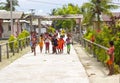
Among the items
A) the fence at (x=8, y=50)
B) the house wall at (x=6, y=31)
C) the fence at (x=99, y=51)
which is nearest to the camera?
the fence at (x=99, y=51)

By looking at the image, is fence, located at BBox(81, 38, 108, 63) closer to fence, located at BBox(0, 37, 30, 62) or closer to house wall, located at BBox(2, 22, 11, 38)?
fence, located at BBox(0, 37, 30, 62)

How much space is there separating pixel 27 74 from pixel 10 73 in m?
0.80

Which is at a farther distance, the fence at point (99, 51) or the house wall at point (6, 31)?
the house wall at point (6, 31)

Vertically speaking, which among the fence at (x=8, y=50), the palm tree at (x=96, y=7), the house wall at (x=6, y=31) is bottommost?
the house wall at (x=6, y=31)

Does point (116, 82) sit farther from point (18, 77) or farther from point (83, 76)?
point (18, 77)

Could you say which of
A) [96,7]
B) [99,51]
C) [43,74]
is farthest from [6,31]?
[43,74]

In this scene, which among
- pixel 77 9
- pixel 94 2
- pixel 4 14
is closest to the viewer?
pixel 94 2

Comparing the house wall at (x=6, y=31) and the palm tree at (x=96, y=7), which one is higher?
the palm tree at (x=96, y=7)

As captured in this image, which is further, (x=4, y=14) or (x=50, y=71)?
(x=4, y=14)

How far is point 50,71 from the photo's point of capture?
16000mm

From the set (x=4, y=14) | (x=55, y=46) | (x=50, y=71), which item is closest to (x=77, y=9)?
(x=4, y=14)

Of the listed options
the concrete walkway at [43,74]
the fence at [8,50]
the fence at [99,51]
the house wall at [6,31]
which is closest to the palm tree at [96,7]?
the fence at [8,50]

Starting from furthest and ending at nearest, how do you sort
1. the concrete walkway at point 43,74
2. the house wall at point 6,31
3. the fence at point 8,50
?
the house wall at point 6,31
the fence at point 8,50
the concrete walkway at point 43,74

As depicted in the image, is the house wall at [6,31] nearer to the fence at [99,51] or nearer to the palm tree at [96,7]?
the palm tree at [96,7]
